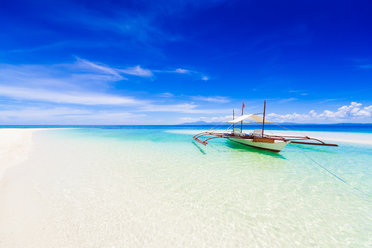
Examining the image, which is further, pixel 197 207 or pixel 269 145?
pixel 269 145

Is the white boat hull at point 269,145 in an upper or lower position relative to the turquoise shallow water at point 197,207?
upper

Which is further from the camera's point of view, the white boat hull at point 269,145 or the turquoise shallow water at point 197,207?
the white boat hull at point 269,145

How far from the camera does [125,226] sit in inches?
128

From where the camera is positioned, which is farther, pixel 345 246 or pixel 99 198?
pixel 99 198

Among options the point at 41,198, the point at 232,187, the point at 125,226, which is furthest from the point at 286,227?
the point at 41,198

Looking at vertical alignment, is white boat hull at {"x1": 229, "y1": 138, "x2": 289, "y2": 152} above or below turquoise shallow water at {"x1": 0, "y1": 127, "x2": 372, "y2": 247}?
above

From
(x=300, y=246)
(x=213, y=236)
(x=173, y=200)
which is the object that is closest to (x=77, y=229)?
(x=173, y=200)

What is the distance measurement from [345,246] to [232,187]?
2780 mm

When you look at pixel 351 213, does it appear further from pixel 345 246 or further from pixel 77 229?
pixel 77 229

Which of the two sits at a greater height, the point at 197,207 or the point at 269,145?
the point at 269,145

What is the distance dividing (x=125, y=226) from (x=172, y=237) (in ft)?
3.44

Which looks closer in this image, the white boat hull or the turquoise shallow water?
the turquoise shallow water

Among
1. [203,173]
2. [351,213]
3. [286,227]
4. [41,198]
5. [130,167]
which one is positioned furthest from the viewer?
[130,167]

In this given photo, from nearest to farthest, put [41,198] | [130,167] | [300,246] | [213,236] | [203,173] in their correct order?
[300,246] < [213,236] < [41,198] < [203,173] < [130,167]
